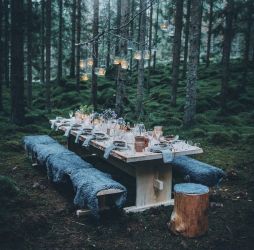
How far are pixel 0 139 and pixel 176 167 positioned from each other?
7.13 metres

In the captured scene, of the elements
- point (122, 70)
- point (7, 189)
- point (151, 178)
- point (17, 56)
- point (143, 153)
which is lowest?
point (7, 189)

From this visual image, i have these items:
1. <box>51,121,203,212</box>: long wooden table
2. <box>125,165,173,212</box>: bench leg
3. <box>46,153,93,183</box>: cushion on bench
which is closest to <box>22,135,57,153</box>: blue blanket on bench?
<box>46,153,93,183</box>: cushion on bench

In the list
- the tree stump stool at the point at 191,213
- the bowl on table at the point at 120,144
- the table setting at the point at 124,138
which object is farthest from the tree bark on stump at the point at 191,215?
the bowl on table at the point at 120,144

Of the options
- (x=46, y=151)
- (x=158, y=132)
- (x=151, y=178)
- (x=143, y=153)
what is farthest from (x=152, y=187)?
(x=46, y=151)

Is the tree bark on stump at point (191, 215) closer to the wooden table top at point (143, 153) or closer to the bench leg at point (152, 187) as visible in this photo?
the wooden table top at point (143, 153)

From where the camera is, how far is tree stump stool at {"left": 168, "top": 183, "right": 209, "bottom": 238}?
5.55 m

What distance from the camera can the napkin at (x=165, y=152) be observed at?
655 cm

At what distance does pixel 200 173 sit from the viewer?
23.1ft

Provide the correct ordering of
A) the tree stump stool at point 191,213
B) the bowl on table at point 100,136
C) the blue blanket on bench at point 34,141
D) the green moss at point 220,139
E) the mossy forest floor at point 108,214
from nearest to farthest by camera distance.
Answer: the mossy forest floor at point 108,214 < the tree stump stool at point 191,213 < the bowl on table at point 100,136 < the blue blanket on bench at point 34,141 < the green moss at point 220,139

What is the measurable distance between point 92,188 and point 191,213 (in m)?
1.68

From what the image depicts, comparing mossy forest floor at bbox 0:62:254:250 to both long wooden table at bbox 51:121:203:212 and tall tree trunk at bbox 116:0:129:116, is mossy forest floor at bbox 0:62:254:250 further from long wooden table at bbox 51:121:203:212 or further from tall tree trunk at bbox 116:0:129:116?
tall tree trunk at bbox 116:0:129:116

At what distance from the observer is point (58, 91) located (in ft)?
87.3

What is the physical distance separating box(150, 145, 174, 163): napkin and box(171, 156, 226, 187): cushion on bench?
82 cm

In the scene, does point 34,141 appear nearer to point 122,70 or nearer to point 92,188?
point 92,188
